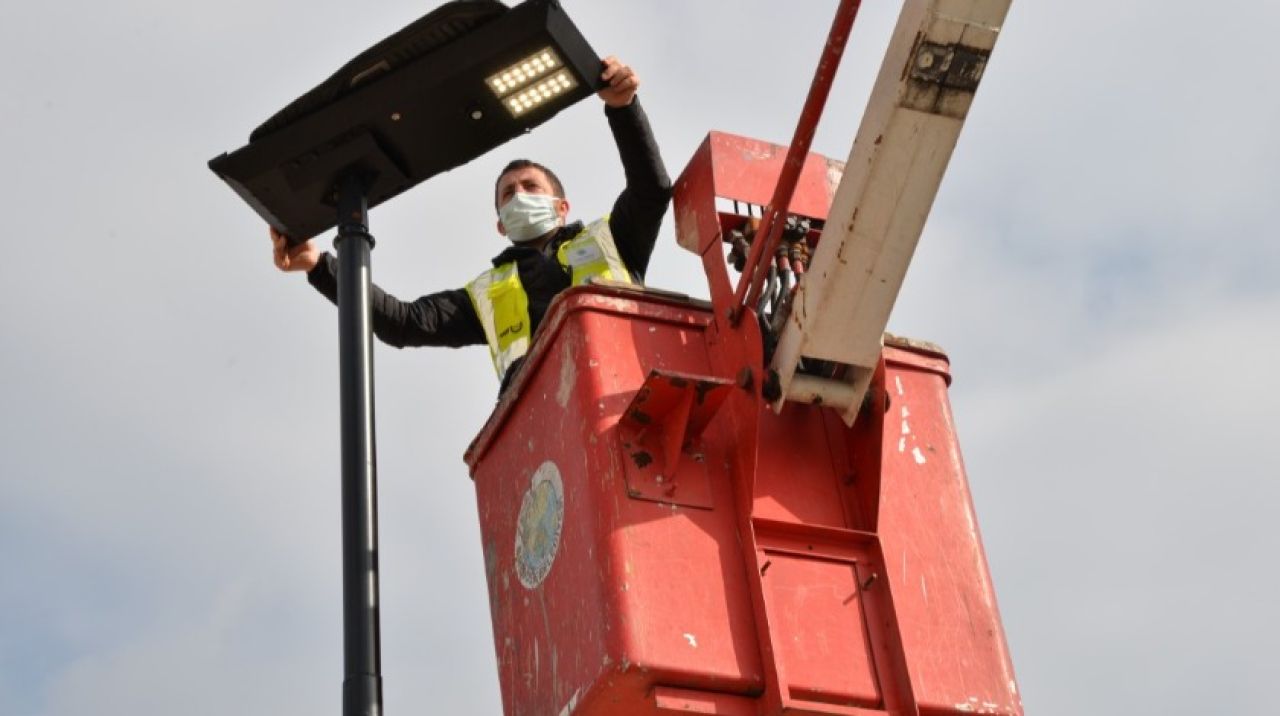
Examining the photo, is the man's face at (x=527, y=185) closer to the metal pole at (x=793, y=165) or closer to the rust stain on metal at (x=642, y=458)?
the metal pole at (x=793, y=165)

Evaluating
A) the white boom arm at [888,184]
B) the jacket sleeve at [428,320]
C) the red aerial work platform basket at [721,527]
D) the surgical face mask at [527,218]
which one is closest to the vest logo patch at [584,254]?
the surgical face mask at [527,218]

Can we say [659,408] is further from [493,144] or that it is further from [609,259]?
[609,259]

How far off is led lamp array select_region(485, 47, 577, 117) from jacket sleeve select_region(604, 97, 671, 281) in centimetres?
79

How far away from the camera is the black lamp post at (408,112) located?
20.3ft

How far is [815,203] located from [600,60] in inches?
32.4

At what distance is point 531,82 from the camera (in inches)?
251

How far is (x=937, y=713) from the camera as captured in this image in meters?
6.03

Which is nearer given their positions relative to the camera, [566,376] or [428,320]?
[566,376]

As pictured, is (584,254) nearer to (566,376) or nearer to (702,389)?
(566,376)

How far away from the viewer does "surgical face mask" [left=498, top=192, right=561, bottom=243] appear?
828 cm

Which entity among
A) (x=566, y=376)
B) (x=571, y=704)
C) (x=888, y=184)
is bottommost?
(x=571, y=704)

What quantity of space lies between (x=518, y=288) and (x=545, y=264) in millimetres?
148

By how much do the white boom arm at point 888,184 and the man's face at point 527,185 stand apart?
236 centimetres

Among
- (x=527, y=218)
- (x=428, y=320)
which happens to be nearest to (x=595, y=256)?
(x=527, y=218)
